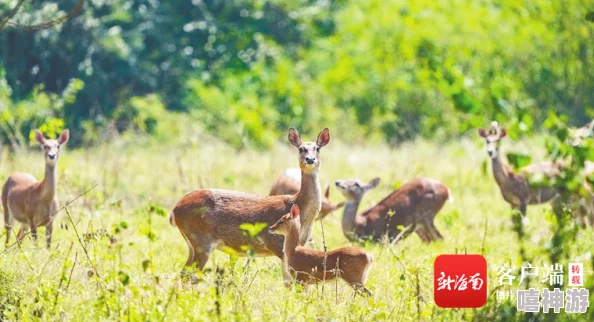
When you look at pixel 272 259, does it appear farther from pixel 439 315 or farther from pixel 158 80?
pixel 158 80

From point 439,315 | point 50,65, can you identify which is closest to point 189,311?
point 439,315

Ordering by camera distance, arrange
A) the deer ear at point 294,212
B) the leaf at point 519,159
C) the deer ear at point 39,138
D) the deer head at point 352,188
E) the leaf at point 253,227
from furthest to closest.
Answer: the deer head at point 352,188, the deer ear at point 39,138, the deer ear at point 294,212, the leaf at point 253,227, the leaf at point 519,159

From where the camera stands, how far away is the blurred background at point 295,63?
70.7 ft

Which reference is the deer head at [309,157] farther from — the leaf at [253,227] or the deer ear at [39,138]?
the deer ear at [39,138]

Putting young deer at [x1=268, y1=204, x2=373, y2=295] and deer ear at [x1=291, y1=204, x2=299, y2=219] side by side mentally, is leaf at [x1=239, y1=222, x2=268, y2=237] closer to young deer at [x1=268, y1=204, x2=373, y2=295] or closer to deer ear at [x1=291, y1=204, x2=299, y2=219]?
young deer at [x1=268, y1=204, x2=373, y2=295]

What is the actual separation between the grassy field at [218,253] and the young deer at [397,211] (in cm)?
20

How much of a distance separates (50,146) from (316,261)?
167 inches

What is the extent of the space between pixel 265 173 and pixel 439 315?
886cm

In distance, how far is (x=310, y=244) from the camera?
10266mm

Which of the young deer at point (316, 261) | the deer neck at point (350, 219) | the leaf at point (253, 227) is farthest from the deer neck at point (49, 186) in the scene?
the leaf at point (253, 227)

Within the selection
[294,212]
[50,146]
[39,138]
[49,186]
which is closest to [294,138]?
[294,212]

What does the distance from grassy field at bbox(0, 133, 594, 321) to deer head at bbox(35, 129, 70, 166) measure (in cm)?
33

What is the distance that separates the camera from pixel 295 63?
26.6m

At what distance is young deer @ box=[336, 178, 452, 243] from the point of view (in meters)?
11.1
